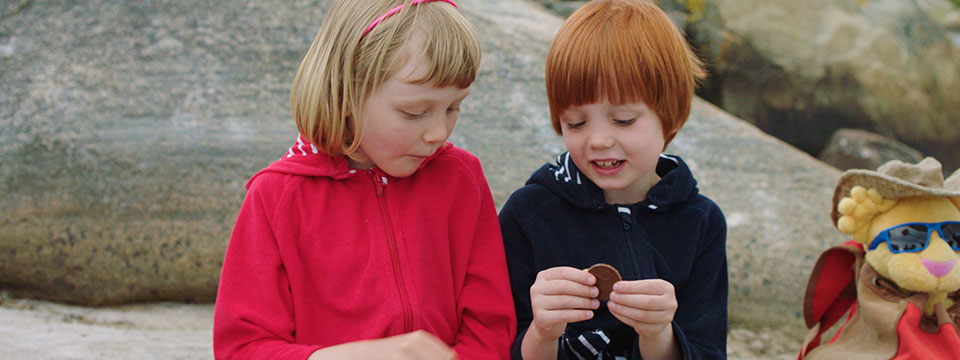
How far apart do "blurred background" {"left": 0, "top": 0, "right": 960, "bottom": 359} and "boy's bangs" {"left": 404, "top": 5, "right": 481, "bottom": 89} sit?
1.78m

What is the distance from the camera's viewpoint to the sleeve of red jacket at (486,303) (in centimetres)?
223

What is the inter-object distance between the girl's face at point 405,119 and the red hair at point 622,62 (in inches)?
11.7

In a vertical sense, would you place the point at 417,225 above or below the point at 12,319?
above

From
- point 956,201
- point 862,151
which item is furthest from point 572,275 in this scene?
point 862,151

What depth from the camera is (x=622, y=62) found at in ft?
6.99

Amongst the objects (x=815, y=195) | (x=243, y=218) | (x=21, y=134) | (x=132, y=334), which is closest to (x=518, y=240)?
(x=243, y=218)

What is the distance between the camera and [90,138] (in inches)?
150

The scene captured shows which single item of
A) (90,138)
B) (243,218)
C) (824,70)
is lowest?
(824,70)

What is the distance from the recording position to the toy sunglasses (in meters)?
2.47

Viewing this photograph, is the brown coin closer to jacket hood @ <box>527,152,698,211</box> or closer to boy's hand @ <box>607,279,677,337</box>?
boy's hand @ <box>607,279,677,337</box>

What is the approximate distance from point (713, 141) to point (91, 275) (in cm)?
309

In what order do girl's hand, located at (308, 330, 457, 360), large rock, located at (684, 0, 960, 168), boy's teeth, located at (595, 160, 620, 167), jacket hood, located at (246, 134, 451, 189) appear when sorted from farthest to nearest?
large rock, located at (684, 0, 960, 168) → boy's teeth, located at (595, 160, 620, 167) → jacket hood, located at (246, 134, 451, 189) → girl's hand, located at (308, 330, 457, 360)

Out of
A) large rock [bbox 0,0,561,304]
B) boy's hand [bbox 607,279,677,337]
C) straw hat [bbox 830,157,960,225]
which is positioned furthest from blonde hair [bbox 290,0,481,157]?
large rock [bbox 0,0,561,304]

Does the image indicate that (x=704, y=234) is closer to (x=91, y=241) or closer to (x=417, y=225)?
(x=417, y=225)
